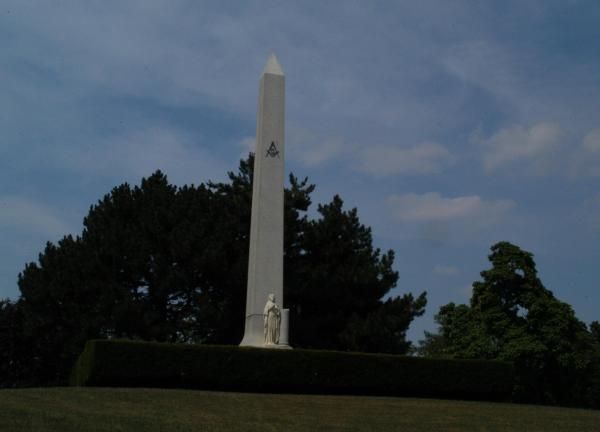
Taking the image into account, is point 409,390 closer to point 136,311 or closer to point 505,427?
point 505,427

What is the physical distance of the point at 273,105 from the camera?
29328 millimetres

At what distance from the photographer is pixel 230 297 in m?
37.8

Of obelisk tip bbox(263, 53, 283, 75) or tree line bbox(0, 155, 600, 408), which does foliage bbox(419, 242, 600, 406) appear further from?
obelisk tip bbox(263, 53, 283, 75)

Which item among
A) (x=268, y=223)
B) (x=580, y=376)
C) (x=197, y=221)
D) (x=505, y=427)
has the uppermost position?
(x=197, y=221)

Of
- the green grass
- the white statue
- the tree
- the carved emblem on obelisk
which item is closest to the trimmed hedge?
the green grass

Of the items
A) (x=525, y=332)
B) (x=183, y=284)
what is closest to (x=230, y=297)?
(x=183, y=284)

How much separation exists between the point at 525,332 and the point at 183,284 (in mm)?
16500

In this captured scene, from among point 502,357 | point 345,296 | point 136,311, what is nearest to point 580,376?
point 502,357

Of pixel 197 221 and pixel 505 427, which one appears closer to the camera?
pixel 505 427

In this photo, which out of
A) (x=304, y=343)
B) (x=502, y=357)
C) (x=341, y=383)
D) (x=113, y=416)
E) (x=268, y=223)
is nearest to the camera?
(x=113, y=416)

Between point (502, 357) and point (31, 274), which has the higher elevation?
point (31, 274)

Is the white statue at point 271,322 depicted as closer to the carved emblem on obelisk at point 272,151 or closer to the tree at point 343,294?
the carved emblem on obelisk at point 272,151

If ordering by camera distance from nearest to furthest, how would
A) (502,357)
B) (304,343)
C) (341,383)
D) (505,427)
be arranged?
(505,427), (341,383), (502,357), (304,343)

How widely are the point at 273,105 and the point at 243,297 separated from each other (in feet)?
39.9
